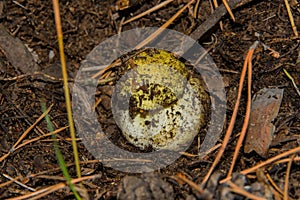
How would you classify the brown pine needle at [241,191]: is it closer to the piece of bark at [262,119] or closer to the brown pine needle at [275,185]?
the brown pine needle at [275,185]

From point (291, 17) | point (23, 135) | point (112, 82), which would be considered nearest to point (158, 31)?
point (112, 82)

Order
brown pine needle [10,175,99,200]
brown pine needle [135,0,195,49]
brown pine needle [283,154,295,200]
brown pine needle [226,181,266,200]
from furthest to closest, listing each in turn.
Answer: brown pine needle [135,0,195,49] < brown pine needle [10,175,99,200] < brown pine needle [283,154,295,200] < brown pine needle [226,181,266,200]

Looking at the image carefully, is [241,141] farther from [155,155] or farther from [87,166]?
[87,166]

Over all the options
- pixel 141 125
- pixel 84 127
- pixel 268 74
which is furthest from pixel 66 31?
pixel 268 74

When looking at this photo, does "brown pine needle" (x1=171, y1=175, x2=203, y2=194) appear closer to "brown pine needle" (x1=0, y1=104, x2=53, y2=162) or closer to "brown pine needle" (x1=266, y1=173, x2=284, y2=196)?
"brown pine needle" (x1=266, y1=173, x2=284, y2=196)

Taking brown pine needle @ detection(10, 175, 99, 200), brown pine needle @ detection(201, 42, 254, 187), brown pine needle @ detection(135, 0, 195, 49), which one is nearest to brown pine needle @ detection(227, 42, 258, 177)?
brown pine needle @ detection(201, 42, 254, 187)

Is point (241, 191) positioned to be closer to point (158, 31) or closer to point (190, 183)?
point (190, 183)
